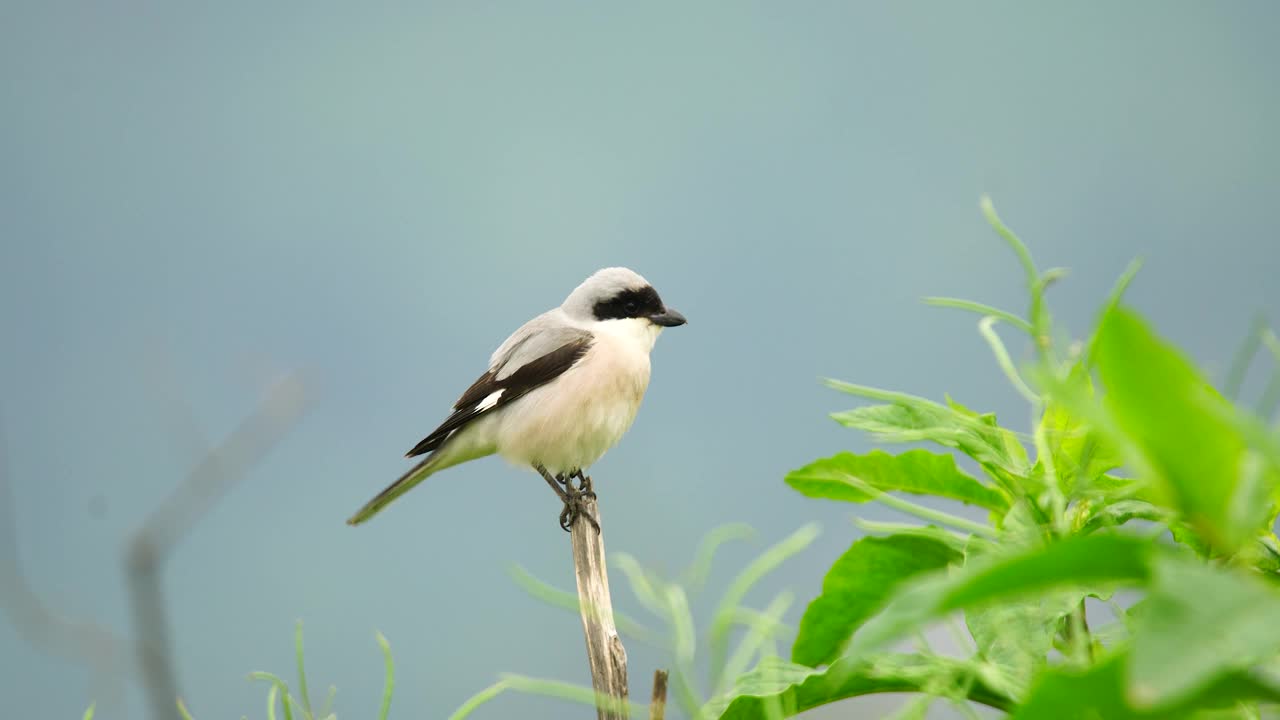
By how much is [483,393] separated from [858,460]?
8.20 feet

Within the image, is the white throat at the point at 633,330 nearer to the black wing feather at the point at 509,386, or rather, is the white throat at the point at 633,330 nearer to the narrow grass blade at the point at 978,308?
the black wing feather at the point at 509,386

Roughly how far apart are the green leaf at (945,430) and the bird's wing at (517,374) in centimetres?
250

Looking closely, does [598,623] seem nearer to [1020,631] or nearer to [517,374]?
[1020,631]

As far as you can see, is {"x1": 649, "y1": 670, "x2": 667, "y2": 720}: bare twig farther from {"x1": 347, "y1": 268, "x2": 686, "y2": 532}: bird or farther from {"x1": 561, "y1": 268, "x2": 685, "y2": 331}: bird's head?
{"x1": 561, "y1": 268, "x2": 685, "y2": 331}: bird's head

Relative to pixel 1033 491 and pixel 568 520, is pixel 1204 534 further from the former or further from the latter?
pixel 568 520

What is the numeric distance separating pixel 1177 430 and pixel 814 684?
0.60 m

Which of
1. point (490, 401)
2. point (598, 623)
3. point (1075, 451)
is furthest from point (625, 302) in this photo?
point (1075, 451)

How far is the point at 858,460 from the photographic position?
57.0 inches

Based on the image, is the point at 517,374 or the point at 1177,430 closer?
the point at 1177,430

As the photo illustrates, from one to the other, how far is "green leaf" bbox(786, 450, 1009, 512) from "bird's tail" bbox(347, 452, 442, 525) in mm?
2582

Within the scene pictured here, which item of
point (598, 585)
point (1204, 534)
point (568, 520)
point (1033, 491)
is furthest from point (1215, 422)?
point (568, 520)

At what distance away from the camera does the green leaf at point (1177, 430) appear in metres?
0.54

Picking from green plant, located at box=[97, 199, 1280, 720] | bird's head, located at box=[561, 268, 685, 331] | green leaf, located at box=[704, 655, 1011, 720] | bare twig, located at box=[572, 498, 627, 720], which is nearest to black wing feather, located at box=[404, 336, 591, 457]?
bird's head, located at box=[561, 268, 685, 331]

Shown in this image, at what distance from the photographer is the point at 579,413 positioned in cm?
362
